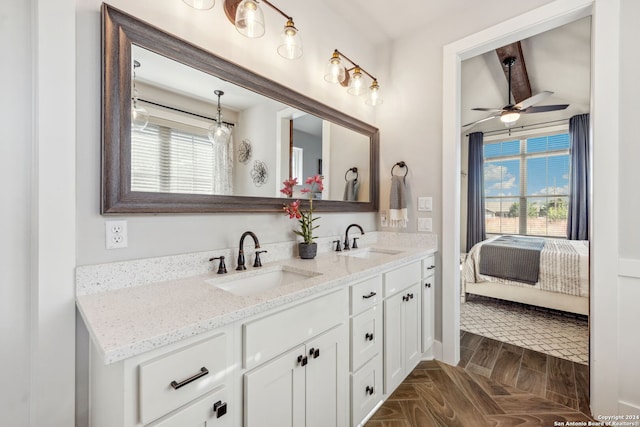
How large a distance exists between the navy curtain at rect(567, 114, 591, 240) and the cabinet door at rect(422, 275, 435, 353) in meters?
4.23

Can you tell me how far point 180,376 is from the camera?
0.80m

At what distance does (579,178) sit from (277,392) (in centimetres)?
602

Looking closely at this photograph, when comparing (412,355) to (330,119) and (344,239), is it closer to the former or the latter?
(344,239)

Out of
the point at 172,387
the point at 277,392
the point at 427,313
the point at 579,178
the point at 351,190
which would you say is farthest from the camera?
the point at 579,178

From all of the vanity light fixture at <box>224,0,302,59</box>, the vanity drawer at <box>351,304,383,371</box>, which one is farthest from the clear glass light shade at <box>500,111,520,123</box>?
the vanity drawer at <box>351,304,383,371</box>

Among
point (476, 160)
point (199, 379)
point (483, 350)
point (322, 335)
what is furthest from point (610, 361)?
point (476, 160)

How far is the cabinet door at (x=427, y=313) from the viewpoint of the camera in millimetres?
2189

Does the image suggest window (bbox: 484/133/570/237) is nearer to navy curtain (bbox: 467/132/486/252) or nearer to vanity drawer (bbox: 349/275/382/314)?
navy curtain (bbox: 467/132/486/252)

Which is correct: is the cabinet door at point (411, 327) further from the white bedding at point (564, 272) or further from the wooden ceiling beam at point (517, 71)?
the wooden ceiling beam at point (517, 71)

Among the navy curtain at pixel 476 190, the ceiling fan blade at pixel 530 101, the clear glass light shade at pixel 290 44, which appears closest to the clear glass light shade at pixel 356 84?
the clear glass light shade at pixel 290 44

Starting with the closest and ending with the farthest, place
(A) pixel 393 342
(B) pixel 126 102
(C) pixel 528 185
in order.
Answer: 1. (B) pixel 126 102
2. (A) pixel 393 342
3. (C) pixel 528 185

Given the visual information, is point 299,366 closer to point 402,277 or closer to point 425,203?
point 402,277

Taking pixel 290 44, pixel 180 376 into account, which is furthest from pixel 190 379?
pixel 290 44

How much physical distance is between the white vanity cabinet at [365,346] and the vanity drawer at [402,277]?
0.09m
